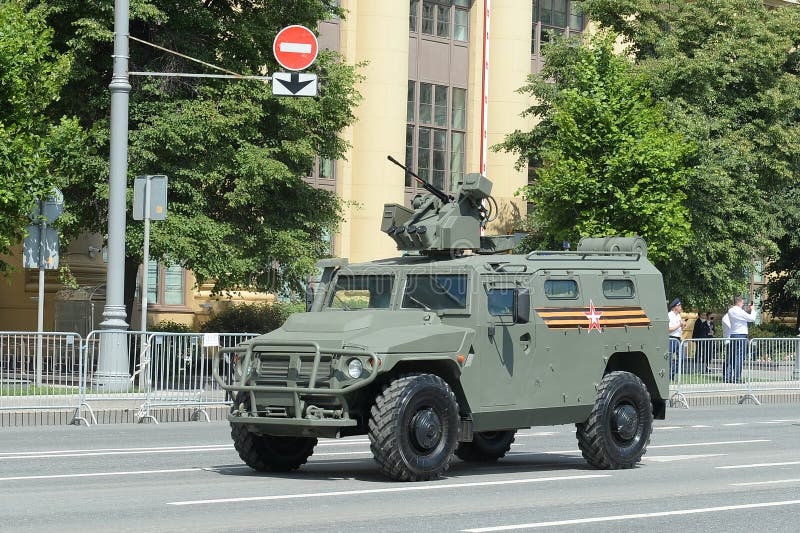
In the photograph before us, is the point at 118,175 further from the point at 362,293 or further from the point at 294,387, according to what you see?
the point at 294,387

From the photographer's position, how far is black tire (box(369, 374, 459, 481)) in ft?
40.9

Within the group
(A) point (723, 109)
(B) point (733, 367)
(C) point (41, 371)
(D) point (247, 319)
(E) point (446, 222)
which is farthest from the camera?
(A) point (723, 109)

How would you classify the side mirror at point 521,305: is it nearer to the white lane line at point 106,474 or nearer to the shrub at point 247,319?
the white lane line at point 106,474

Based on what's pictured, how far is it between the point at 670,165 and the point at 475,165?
637 inches

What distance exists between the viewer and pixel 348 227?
147ft

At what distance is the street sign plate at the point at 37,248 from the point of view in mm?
22031

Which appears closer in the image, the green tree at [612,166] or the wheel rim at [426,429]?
the wheel rim at [426,429]

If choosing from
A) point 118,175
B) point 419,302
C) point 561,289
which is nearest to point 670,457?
point 561,289

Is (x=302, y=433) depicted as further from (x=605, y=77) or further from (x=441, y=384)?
(x=605, y=77)

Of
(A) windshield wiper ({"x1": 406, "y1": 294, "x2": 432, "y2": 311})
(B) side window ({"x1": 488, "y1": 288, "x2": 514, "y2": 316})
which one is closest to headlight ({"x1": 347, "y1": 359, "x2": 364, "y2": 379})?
(A) windshield wiper ({"x1": 406, "y1": 294, "x2": 432, "y2": 311})

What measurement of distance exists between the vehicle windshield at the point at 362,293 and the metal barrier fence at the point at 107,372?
19.3 ft

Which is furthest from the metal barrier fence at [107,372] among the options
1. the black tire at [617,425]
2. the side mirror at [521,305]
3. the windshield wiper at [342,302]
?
the side mirror at [521,305]

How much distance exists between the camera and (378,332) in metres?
13.1

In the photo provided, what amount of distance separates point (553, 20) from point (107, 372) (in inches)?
1280
